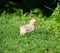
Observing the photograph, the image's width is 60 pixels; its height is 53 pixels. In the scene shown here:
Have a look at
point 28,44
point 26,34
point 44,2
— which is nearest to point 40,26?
point 26,34

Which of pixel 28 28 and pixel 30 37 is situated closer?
pixel 30 37

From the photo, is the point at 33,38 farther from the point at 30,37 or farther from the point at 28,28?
the point at 28,28

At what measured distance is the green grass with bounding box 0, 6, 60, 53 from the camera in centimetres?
891

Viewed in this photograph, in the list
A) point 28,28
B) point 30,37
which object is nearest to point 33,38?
point 30,37

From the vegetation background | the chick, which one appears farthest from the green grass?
Result: the chick

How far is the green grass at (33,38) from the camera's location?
8.91m

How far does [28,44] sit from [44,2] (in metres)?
7.04

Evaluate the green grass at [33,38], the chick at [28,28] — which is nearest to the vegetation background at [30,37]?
the green grass at [33,38]

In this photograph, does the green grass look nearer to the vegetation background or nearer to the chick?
the vegetation background

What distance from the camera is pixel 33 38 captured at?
9.86 metres

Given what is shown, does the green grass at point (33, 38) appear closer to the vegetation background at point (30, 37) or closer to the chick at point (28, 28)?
the vegetation background at point (30, 37)

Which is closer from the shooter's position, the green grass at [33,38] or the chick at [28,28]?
the green grass at [33,38]

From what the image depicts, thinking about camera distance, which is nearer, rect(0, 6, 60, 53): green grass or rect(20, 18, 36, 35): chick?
rect(0, 6, 60, 53): green grass

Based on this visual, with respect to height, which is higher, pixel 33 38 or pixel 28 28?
pixel 28 28
